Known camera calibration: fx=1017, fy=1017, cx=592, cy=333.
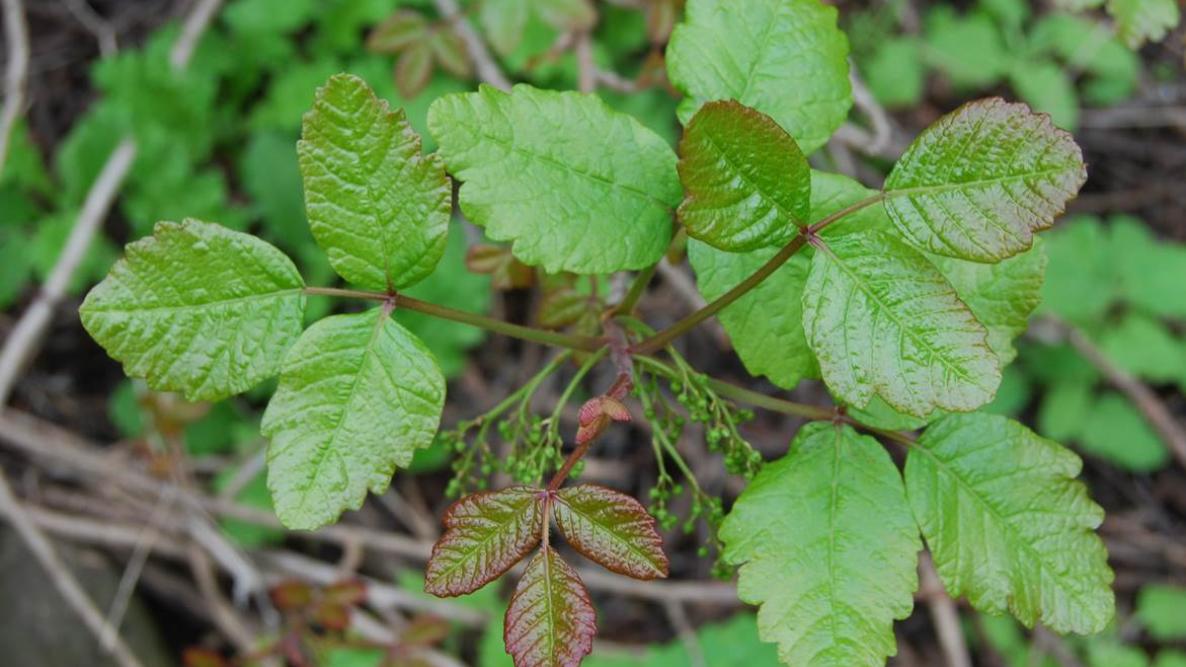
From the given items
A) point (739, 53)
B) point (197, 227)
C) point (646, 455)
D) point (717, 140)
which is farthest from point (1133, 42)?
point (646, 455)

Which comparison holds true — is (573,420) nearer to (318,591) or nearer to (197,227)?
(318,591)

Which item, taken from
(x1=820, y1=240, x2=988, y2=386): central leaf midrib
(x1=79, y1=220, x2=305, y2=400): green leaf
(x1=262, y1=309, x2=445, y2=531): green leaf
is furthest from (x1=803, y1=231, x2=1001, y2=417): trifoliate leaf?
(x1=79, y1=220, x2=305, y2=400): green leaf

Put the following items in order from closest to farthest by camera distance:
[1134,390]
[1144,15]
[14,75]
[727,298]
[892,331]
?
[892,331]
[727,298]
[1144,15]
[14,75]
[1134,390]

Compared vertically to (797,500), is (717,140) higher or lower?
higher

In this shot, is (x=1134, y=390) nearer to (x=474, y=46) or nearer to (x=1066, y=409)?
(x=1066, y=409)

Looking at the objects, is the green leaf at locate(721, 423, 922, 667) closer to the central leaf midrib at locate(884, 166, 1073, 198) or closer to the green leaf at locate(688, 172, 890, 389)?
the green leaf at locate(688, 172, 890, 389)

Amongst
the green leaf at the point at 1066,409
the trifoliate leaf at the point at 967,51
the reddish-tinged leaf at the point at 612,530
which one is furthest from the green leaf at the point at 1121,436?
the reddish-tinged leaf at the point at 612,530

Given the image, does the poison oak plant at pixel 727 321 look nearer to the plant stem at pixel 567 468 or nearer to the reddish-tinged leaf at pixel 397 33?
the plant stem at pixel 567 468

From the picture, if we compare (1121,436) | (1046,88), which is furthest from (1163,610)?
(1046,88)
